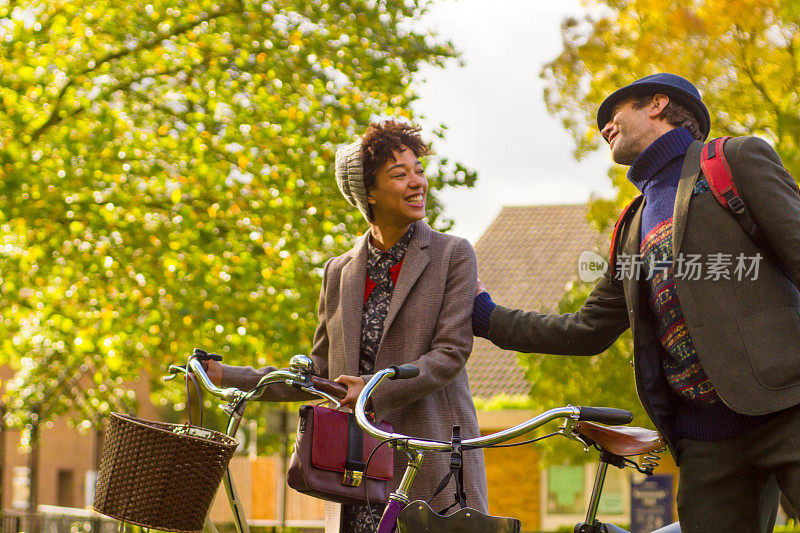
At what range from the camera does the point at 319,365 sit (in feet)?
13.3

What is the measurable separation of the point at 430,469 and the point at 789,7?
9.00 meters

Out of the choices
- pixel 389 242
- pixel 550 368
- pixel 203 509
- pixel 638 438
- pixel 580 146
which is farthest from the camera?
pixel 550 368

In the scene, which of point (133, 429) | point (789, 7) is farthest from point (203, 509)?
point (789, 7)

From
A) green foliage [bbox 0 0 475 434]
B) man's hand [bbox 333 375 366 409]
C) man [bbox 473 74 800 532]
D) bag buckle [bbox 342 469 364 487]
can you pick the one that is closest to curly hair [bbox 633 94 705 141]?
man [bbox 473 74 800 532]

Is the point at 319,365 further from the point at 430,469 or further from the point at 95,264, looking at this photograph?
the point at 95,264

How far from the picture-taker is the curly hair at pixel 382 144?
390cm

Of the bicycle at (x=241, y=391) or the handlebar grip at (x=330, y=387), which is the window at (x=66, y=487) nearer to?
the bicycle at (x=241, y=391)

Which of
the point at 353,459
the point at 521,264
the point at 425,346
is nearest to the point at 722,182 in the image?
the point at 425,346

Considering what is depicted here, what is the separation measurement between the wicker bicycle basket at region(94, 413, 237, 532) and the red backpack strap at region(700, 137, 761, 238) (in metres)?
1.67

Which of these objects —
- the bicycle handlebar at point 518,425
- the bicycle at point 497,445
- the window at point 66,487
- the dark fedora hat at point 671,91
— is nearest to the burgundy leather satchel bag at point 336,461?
the bicycle at point 497,445

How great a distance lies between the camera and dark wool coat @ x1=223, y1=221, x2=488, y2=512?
3541mm

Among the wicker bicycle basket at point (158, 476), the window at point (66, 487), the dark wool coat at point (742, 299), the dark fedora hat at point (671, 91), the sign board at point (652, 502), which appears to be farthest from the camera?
the window at point (66, 487)

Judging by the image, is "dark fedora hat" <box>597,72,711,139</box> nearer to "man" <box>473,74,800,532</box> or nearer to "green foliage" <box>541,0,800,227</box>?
"man" <box>473,74,800,532</box>

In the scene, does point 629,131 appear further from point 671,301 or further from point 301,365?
point 301,365
